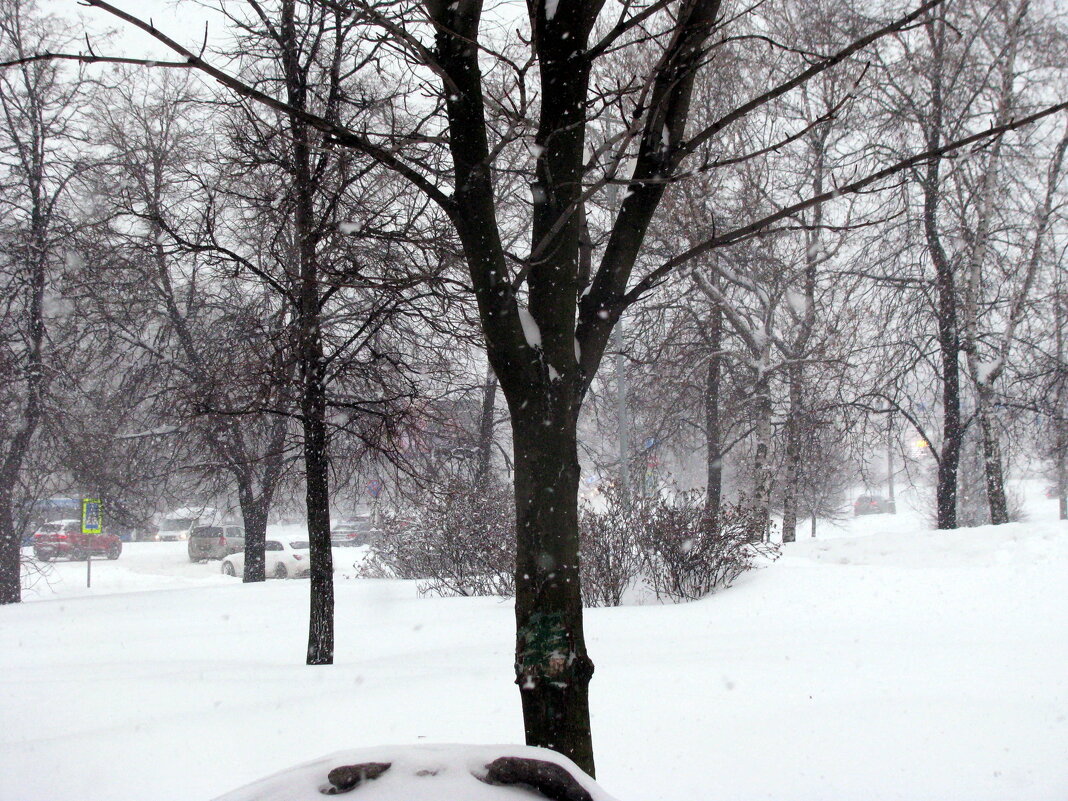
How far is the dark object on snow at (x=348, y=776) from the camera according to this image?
5.26ft

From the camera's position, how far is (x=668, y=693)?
16.9ft

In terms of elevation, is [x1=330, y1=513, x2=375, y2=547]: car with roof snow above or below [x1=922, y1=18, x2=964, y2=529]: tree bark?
below

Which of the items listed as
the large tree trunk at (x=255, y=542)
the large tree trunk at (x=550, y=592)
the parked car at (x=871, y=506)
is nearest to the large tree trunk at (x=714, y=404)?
the large tree trunk at (x=255, y=542)

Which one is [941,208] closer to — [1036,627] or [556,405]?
[1036,627]

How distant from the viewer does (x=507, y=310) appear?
9.69ft

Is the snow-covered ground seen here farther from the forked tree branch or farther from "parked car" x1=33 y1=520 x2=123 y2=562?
"parked car" x1=33 y1=520 x2=123 y2=562

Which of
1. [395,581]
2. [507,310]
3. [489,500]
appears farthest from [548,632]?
[395,581]

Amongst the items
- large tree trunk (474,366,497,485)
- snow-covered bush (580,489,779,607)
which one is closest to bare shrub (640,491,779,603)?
snow-covered bush (580,489,779,607)

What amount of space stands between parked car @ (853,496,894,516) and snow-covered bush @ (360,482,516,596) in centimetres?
4334

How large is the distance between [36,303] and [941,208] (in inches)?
649

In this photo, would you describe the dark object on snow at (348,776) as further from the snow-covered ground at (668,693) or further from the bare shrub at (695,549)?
the bare shrub at (695,549)

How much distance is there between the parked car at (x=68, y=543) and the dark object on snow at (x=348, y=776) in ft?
85.7

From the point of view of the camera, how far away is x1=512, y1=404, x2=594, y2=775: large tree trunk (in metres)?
2.78

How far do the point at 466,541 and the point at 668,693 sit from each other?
24.7ft
